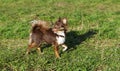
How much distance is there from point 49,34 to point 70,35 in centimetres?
195

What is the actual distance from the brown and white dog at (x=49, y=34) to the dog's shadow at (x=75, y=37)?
81 cm

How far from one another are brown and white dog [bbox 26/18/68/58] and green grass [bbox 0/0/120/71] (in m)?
0.28

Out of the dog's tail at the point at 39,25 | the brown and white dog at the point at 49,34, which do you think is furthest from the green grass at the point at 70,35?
the dog's tail at the point at 39,25

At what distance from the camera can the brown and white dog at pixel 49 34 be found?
801 cm

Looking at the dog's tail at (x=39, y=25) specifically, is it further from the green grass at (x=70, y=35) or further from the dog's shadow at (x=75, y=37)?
the dog's shadow at (x=75, y=37)

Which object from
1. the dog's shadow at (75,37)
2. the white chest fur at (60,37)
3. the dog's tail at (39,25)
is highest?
the dog's tail at (39,25)

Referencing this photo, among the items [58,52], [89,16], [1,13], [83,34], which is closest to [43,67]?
[58,52]

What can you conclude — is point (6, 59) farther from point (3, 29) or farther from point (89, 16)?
point (89, 16)

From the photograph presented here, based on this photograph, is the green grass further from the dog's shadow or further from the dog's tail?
the dog's tail

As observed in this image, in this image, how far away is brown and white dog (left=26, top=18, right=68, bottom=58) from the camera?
8008 millimetres

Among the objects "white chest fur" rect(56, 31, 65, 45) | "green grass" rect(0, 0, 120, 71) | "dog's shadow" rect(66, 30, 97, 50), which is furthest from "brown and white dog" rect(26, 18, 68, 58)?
"dog's shadow" rect(66, 30, 97, 50)

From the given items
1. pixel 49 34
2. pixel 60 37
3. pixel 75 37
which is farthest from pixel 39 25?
pixel 75 37

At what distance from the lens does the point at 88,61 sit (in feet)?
25.6

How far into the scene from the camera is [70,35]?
9.97 meters
